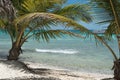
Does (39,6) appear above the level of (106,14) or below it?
below

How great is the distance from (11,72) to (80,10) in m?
3.99

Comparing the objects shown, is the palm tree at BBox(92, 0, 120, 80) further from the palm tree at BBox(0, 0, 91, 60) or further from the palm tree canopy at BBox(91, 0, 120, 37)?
the palm tree at BBox(0, 0, 91, 60)

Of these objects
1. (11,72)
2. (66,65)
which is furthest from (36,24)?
(66,65)

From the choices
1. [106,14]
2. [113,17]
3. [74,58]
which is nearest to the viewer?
[113,17]

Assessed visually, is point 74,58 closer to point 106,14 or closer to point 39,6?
point 39,6

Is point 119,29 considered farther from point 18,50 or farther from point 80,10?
point 18,50

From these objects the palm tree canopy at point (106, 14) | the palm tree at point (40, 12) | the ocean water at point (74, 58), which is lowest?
the ocean water at point (74, 58)

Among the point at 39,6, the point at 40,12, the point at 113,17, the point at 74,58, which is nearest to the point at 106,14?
the point at 113,17

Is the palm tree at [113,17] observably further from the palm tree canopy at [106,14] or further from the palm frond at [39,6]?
the palm frond at [39,6]

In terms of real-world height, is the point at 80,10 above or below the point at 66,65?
above

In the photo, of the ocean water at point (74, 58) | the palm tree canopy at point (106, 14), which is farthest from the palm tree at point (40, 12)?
the palm tree canopy at point (106, 14)

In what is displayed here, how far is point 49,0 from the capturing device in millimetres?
11438

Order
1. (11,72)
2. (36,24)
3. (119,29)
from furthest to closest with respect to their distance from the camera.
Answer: (36,24)
(11,72)
(119,29)

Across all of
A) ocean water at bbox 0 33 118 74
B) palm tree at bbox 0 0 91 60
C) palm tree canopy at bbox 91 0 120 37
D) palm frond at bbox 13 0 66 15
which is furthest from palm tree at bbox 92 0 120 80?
palm frond at bbox 13 0 66 15
